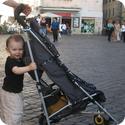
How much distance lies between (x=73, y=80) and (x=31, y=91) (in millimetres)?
2562

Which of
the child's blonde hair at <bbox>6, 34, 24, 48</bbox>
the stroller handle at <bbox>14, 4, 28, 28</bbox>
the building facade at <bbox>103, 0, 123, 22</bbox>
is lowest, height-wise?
the building facade at <bbox>103, 0, 123, 22</bbox>

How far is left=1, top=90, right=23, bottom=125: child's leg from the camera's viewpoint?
200 inches

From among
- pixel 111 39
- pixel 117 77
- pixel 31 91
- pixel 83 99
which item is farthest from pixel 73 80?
pixel 111 39

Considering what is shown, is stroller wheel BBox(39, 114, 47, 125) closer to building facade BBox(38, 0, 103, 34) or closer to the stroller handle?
the stroller handle

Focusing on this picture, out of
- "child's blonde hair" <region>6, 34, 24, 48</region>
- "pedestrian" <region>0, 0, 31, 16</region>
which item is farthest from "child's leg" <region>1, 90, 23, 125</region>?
"pedestrian" <region>0, 0, 31, 16</region>

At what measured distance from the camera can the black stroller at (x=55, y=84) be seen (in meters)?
5.29

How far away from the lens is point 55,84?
5.53 meters

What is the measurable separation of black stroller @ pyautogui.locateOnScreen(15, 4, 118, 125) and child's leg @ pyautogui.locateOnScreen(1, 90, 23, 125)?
333 millimetres

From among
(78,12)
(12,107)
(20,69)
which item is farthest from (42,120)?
(78,12)

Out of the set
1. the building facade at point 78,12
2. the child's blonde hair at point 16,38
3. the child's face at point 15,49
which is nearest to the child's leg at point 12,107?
the child's face at point 15,49

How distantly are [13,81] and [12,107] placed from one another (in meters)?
0.26

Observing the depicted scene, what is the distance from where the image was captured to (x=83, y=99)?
18.1 ft

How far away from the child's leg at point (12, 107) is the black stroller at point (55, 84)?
13.1 inches

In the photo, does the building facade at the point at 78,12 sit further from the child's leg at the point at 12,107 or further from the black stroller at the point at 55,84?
the child's leg at the point at 12,107
